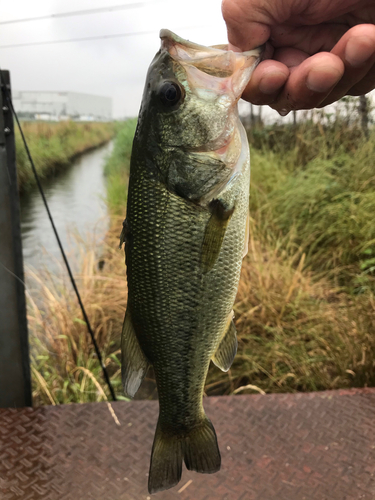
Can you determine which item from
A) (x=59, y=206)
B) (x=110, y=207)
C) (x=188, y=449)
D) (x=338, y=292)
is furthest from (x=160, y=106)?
(x=59, y=206)

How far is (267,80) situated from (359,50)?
247 mm

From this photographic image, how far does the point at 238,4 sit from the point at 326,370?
228 centimetres

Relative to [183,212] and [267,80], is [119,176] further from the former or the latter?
[183,212]

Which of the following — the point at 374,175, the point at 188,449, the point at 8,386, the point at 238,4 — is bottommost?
the point at 8,386

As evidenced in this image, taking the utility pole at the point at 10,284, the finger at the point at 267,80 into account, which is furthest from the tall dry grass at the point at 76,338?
the finger at the point at 267,80

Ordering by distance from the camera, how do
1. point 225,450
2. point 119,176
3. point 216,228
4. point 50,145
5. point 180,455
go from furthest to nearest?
point 50,145 < point 119,176 < point 225,450 < point 180,455 < point 216,228

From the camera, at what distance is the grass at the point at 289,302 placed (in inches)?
110

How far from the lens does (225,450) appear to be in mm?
1725

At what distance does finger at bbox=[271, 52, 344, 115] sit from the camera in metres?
1.05

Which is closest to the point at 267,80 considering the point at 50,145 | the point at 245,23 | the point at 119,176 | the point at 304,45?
the point at 245,23

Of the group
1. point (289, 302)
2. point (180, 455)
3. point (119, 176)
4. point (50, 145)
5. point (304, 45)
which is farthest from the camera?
point (50, 145)

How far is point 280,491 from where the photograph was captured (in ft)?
5.04

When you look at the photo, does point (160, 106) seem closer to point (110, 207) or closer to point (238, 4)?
point (238, 4)

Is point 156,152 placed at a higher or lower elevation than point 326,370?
higher
